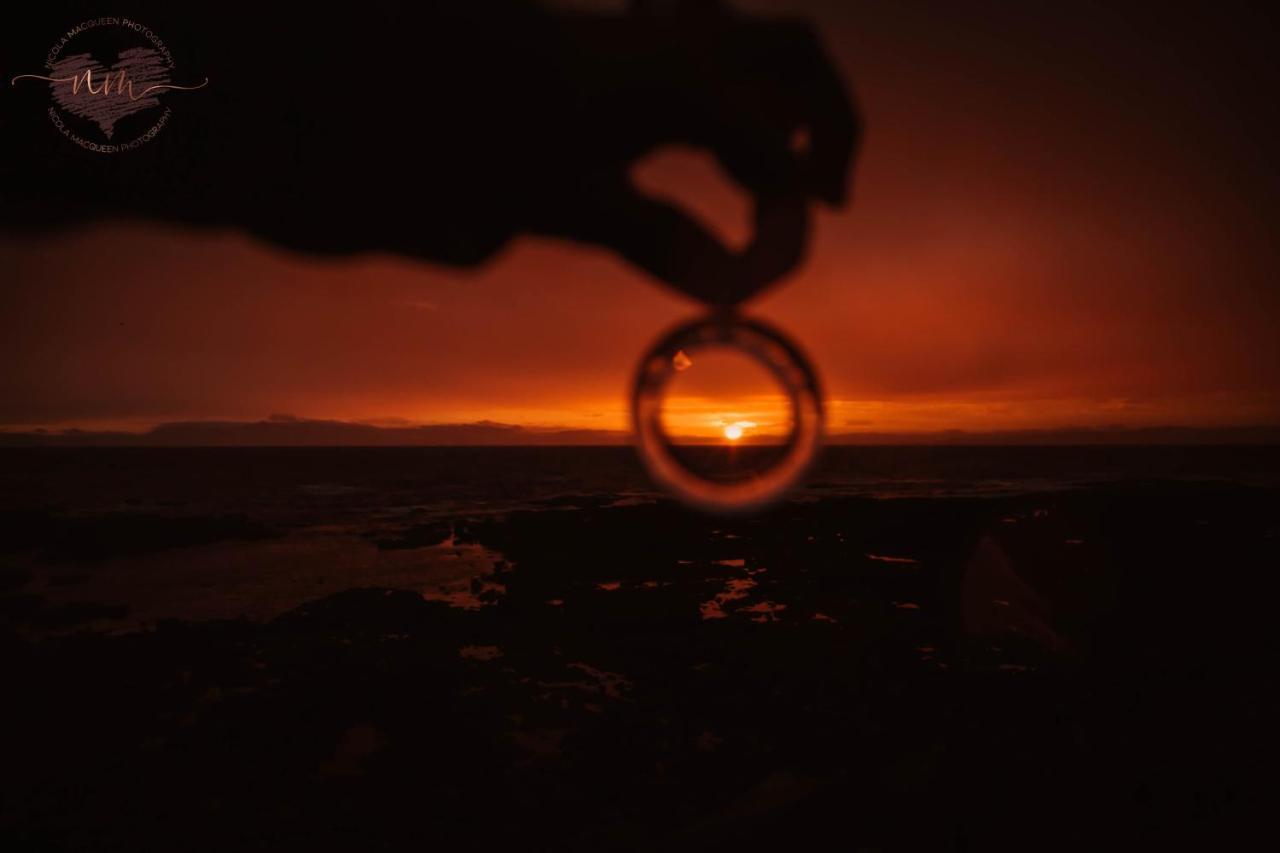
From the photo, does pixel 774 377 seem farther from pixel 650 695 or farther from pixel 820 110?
pixel 650 695

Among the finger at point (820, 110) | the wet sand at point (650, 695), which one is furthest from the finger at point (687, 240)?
the wet sand at point (650, 695)

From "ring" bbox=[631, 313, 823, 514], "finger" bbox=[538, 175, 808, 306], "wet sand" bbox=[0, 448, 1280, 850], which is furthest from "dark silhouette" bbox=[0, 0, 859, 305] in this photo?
"wet sand" bbox=[0, 448, 1280, 850]

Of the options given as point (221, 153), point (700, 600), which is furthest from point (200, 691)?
point (221, 153)

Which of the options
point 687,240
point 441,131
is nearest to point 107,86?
point 441,131

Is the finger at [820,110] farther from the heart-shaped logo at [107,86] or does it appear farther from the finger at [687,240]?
the heart-shaped logo at [107,86]

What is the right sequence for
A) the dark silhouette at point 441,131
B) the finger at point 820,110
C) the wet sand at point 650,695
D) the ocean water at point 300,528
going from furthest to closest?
1. the ocean water at point 300,528
2. the wet sand at point 650,695
3. the finger at point 820,110
4. the dark silhouette at point 441,131

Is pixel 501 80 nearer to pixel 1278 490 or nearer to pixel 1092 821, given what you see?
pixel 1092 821
